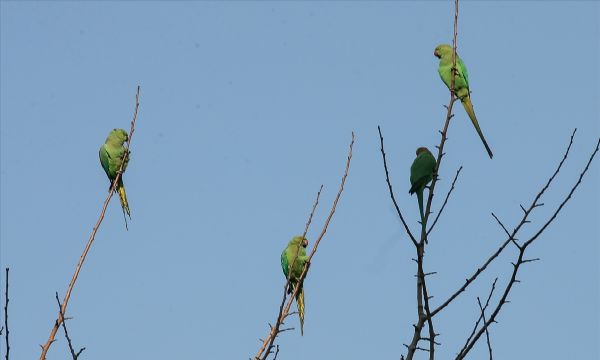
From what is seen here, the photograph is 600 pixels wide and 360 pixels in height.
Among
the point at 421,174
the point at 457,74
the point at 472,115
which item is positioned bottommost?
the point at 421,174

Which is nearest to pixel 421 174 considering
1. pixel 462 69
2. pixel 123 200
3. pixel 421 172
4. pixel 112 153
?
pixel 421 172

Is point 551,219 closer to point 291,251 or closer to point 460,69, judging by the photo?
point 460,69

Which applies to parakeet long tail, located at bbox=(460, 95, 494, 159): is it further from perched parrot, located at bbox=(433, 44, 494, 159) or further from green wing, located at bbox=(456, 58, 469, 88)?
green wing, located at bbox=(456, 58, 469, 88)

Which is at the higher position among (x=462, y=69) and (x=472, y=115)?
(x=462, y=69)

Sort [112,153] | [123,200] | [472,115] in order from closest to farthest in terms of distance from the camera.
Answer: [472,115] → [123,200] → [112,153]

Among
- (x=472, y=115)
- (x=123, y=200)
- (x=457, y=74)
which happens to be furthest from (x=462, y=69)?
(x=123, y=200)

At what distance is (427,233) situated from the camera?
3.70 metres

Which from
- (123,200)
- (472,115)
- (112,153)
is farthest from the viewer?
(112,153)

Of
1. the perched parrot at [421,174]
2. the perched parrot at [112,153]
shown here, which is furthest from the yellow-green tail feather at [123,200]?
the perched parrot at [421,174]

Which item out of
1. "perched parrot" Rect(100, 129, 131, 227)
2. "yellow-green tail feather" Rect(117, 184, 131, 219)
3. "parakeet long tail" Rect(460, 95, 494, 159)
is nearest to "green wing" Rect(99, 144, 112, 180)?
"perched parrot" Rect(100, 129, 131, 227)

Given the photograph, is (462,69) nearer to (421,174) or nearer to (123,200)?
(421,174)

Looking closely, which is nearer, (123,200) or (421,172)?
(421,172)

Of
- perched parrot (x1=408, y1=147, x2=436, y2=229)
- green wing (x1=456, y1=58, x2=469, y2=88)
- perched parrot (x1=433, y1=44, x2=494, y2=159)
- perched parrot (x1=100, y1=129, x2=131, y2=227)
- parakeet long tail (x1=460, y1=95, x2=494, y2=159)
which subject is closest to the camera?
parakeet long tail (x1=460, y1=95, x2=494, y2=159)

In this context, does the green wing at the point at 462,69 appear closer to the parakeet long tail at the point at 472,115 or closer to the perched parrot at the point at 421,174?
the parakeet long tail at the point at 472,115
